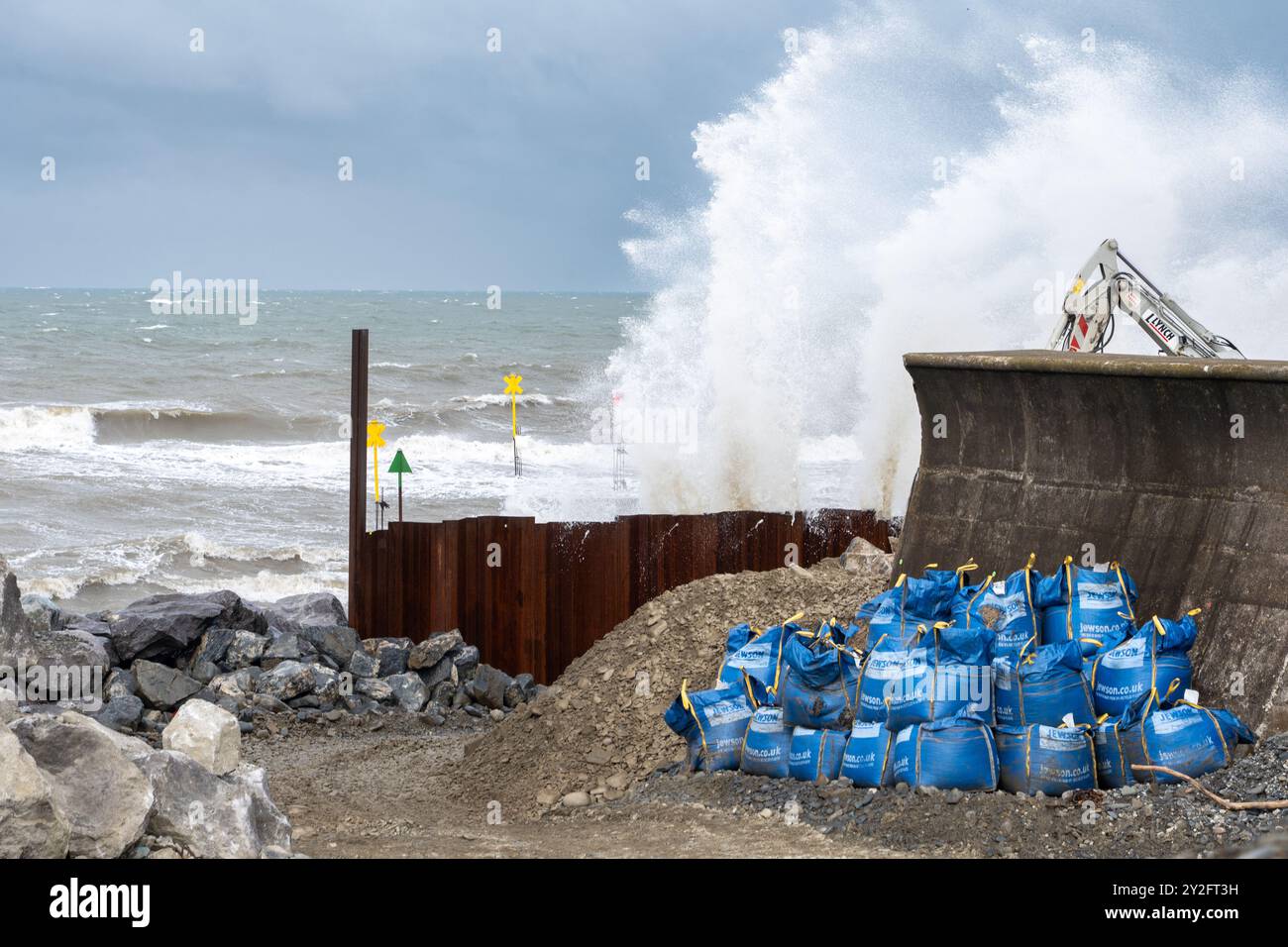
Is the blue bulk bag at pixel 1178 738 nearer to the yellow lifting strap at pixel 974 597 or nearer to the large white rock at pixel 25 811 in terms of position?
the yellow lifting strap at pixel 974 597

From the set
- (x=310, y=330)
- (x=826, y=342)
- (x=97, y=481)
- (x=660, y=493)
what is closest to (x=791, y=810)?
(x=660, y=493)

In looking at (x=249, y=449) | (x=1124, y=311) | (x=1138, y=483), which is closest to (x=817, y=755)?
(x=1138, y=483)

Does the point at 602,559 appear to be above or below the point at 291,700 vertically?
above

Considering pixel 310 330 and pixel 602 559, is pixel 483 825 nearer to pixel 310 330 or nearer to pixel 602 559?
pixel 602 559

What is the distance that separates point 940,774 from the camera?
25.3ft

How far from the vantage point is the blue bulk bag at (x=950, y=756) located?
7652mm

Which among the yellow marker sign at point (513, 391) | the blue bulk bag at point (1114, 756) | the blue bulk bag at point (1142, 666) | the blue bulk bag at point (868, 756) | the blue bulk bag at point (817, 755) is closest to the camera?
the blue bulk bag at point (1114, 756)

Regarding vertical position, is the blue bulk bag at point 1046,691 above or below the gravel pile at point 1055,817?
above

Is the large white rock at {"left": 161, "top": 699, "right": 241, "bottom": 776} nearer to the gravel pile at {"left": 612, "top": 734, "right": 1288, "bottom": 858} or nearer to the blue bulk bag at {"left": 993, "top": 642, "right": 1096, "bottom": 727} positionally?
the gravel pile at {"left": 612, "top": 734, "right": 1288, "bottom": 858}

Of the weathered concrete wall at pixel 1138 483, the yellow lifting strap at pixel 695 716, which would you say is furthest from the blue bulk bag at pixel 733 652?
the weathered concrete wall at pixel 1138 483

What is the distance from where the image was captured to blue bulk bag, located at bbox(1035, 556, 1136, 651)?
837cm

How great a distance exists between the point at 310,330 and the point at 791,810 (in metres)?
71.4

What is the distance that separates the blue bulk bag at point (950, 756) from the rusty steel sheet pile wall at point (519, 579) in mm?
5371

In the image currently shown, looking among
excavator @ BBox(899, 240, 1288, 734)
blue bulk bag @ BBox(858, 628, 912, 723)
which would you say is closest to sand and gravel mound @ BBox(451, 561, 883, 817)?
excavator @ BBox(899, 240, 1288, 734)
